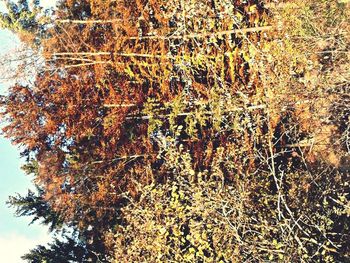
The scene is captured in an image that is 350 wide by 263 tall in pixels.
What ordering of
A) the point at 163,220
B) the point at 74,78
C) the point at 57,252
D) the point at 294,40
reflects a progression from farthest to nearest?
the point at 57,252
the point at 74,78
the point at 294,40
the point at 163,220

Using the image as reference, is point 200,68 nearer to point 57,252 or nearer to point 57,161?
point 57,161

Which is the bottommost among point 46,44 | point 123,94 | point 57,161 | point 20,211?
point 20,211

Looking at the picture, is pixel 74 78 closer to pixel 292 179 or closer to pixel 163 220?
pixel 163 220

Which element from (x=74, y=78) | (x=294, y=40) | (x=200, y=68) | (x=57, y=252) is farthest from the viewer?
(x=57, y=252)

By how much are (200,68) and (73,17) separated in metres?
4.39

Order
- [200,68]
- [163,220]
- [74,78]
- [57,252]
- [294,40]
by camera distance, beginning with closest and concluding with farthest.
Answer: [163,220] < [294,40] < [200,68] < [74,78] < [57,252]

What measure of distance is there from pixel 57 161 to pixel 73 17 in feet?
14.3

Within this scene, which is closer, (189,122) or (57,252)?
(189,122)

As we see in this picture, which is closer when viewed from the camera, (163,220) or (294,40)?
(163,220)

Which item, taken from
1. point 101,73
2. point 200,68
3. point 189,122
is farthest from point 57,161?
point 200,68

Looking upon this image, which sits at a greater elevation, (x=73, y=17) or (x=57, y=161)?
(x=73, y=17)

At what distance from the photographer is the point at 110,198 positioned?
47.9ft

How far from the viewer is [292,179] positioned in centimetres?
1161

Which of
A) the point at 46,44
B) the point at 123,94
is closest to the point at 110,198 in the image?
the point at 123,94
